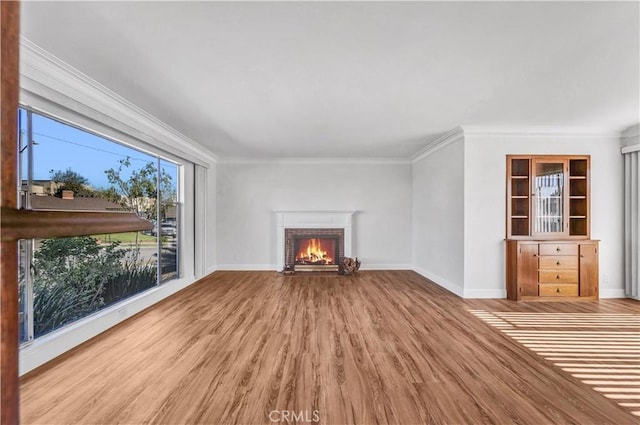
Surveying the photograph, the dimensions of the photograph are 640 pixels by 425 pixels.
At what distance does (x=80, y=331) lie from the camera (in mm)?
2922

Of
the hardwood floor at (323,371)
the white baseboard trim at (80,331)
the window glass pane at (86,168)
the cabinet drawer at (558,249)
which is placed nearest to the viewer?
the hardwood floor at (323,371)

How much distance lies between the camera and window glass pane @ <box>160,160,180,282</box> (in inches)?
186

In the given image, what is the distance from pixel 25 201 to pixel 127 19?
177 cm

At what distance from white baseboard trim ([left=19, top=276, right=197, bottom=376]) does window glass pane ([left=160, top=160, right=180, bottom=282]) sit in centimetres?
64

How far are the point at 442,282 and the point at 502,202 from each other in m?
1.66

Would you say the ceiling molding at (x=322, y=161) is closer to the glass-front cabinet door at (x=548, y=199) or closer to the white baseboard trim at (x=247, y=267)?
the white baseboard trim at (x=247, y=267)

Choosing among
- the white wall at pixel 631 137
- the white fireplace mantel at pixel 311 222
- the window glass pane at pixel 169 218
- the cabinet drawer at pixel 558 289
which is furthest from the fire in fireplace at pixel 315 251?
the white wall at pixel 631 137

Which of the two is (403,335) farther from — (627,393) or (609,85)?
(609,85)

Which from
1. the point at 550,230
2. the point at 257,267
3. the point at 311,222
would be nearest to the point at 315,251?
the point at 311,222

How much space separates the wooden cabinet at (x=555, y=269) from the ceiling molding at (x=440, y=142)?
1.77 meters

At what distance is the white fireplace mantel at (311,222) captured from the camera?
21.1 ft

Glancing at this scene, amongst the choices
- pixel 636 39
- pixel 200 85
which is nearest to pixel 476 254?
pixel 636 39

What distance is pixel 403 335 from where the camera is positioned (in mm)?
3062

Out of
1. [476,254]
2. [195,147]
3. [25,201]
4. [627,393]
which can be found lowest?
[627,393]
